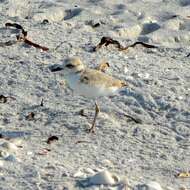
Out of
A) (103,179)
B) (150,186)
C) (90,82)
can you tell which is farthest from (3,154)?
(150,186)

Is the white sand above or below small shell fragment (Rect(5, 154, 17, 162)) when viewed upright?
below

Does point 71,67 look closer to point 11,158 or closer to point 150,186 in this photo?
point 11,158

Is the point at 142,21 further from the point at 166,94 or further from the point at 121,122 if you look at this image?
the point at 121,122

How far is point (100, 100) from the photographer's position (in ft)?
17.2

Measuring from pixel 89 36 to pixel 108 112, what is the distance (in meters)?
1.75

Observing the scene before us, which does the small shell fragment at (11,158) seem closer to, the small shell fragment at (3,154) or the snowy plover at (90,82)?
the small shell fragment at (3,154)

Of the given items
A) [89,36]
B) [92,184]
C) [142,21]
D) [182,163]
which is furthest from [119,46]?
[92,184]

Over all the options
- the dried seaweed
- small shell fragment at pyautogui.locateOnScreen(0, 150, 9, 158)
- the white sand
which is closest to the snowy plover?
the white sand

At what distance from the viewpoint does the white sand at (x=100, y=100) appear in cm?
413

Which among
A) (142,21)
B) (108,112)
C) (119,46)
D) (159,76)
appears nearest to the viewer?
(108,112)

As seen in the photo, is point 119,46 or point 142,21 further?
point 142,21

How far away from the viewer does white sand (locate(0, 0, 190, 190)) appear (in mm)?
4129

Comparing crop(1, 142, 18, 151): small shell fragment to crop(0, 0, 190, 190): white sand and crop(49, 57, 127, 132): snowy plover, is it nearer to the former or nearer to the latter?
crop(0, 0, 190, 190): white sand

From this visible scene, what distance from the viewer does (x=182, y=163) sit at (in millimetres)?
4262
